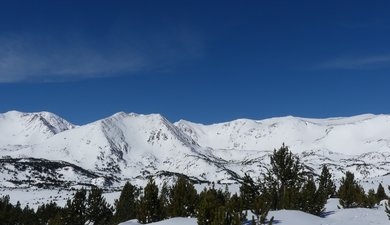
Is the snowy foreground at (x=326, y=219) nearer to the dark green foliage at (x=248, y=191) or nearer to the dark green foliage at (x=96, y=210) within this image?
the dark green foliage at (x=248, y=191)

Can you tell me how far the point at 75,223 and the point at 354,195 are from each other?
28960 millimetres

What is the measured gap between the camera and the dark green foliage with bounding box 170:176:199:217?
3309 cm

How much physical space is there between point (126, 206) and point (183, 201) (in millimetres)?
23984

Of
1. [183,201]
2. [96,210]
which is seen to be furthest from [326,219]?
[96,210]

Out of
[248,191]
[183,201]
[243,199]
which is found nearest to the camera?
[183,201]

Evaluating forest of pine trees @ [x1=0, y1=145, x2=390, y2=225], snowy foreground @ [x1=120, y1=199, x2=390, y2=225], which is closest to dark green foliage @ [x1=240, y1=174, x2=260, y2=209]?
forest of pine trees @ [x1=0, y1=145, x2=390, y2=225]

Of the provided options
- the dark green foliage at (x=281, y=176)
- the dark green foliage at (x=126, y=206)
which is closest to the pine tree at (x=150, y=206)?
the dark green foliage at (x=281, y=176)

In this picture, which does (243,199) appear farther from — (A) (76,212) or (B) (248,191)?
(A) (76,212)

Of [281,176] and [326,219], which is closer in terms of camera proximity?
[326,219]

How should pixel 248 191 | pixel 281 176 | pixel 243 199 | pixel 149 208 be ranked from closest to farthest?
pixel 243 199 < pixel 149 208 < pixel 248 191 < pixel 281 176

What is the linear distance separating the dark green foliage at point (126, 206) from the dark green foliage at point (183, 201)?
18370mm

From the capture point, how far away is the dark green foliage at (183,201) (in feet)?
109

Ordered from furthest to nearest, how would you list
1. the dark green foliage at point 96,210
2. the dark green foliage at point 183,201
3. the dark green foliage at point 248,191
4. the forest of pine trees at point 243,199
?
the dark green foliage at point 96,210 → the dark green foliage at point 248,191 → the dark green foliage at point 183,201 → the forest of pine trees at point 243,199

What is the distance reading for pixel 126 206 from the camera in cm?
5525
